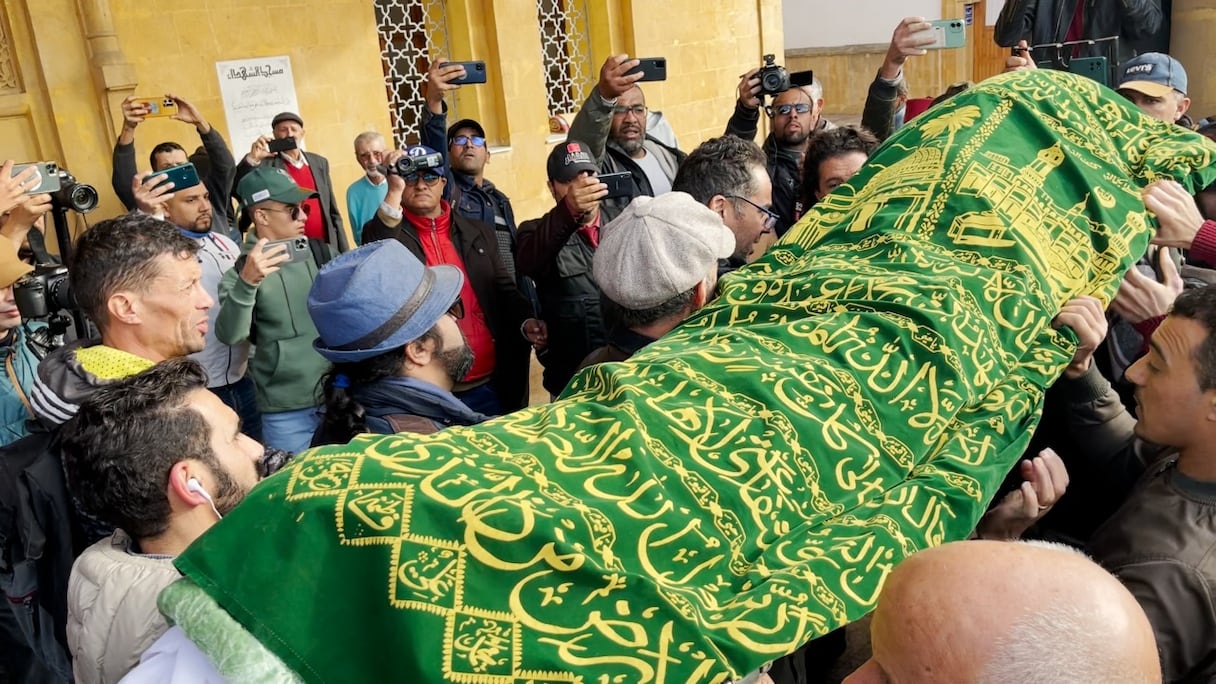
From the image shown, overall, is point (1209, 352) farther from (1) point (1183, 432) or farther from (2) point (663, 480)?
(2) point (663, 480)

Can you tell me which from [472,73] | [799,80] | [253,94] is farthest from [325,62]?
[799,80]

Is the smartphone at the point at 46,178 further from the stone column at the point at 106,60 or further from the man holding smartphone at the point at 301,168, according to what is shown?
the stone column at the point at 106,60

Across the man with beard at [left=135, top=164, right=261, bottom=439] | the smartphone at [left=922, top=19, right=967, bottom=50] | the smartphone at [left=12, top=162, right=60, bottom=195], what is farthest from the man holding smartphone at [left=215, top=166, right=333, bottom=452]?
the smartphone at [left=922, top=19, right=967, bottom=50]

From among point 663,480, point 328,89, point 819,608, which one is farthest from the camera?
point 328,89

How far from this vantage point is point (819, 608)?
1434 mm

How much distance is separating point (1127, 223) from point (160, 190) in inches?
138

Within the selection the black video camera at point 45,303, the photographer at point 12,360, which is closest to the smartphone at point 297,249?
the black video camera at point 45,303

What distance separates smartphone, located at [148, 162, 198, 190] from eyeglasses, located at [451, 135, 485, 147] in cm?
126

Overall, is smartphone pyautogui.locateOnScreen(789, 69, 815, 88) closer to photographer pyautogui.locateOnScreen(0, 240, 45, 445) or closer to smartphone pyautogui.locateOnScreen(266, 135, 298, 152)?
smartphone pyautogui.locateOnScreen(266, 135, 298, 152)

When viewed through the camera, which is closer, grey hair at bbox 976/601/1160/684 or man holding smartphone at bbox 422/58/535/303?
grey hair at bbox 976/601/1160/684

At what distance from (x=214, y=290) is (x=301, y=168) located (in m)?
2.16

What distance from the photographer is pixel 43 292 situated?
2889mm

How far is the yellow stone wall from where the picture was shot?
229 inches

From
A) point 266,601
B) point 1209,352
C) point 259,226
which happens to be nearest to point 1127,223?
point 1209,352
